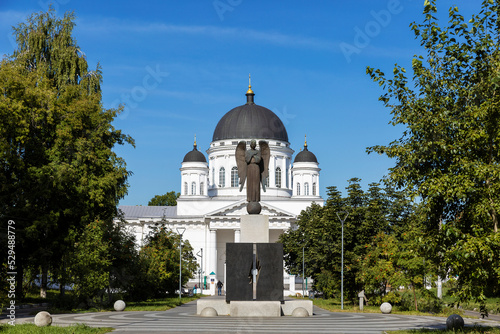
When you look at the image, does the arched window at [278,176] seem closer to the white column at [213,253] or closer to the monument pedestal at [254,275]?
the white column at [213,253]

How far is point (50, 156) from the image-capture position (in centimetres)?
3575

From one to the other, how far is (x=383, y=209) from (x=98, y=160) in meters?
22.2

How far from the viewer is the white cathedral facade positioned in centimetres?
10356

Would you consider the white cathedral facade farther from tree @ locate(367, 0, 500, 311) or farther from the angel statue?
tree @ locate(367, 0, 500, 311)

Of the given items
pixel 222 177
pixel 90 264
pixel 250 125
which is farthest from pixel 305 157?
pixel 90 264

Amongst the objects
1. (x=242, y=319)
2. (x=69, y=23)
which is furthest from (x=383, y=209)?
(x=242, y=319)

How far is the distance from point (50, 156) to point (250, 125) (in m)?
71.5

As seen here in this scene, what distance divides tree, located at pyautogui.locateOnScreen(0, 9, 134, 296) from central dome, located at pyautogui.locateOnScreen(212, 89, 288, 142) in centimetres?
6530

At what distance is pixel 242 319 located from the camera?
23.3m

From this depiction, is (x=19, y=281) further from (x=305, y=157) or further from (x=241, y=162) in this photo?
(x=305, y=157)

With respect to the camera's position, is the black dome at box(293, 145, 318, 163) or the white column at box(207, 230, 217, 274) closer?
the white column at box(207, 230, 217, 274)

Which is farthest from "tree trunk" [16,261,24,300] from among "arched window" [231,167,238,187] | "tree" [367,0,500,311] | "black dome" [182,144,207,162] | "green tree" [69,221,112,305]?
"arched window" [231,167,238,187]

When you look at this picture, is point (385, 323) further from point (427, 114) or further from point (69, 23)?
point (69, 23)

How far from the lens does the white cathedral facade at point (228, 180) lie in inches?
4077
